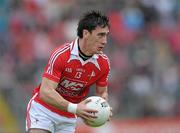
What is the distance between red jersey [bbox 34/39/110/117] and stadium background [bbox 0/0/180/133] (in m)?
5.60

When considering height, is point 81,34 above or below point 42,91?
above

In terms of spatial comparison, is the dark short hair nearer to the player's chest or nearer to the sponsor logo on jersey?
the player's chest

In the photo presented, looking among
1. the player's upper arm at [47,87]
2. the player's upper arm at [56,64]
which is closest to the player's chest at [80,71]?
the player's upper arm at [56,64]

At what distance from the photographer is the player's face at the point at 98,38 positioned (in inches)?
343

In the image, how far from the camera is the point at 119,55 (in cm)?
1578

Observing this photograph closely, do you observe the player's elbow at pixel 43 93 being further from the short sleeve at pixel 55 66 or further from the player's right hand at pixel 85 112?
the player's right hand at pixel 85 112

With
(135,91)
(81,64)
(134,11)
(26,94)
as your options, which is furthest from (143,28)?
(81,64)

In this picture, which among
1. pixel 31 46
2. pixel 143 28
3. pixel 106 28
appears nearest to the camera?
pixel 106 28

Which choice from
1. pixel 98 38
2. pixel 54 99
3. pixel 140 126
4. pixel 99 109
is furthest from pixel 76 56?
pixel 140 126

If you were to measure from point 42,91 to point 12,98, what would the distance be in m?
6.06

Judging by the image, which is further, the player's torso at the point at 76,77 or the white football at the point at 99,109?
the player's torso at the point at 76,77

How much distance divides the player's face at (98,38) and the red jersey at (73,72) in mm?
265

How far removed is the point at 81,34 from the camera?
8.89 metres

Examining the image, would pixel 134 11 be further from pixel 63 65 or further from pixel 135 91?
pixel 63 65
